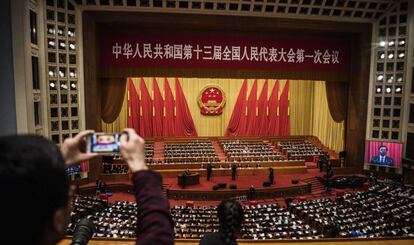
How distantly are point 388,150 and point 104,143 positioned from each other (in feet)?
50.7

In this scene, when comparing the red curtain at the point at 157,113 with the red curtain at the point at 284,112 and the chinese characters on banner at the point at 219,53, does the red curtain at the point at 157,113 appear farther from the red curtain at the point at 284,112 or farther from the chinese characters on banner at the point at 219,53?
the red curtain at the point at 284,112

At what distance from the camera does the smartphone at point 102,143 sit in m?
1.33

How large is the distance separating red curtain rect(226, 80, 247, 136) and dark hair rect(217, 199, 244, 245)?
743 inches

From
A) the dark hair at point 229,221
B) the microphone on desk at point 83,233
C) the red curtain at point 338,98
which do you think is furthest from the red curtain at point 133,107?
Answer: the microphone on desk at point 83,233

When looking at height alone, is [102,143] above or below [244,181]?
above

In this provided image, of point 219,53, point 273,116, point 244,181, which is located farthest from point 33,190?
point 273,116

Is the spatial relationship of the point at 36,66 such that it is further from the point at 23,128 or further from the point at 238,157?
the point at 238,157

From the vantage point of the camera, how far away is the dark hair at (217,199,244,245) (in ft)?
5.95

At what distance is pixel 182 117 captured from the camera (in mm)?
20312

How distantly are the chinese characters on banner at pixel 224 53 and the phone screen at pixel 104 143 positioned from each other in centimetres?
1263

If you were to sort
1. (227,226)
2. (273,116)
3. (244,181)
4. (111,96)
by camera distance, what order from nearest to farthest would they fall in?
(227,226), (244,181), (111,96), (273,116)

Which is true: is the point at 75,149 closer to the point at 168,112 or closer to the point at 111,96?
the point at 111,96

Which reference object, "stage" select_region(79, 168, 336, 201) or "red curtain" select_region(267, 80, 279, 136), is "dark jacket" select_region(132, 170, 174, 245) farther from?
"red curtain" select_region(267, 80, 279, 136)

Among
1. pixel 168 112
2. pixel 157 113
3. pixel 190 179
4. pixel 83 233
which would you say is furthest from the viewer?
pixel 168 112
